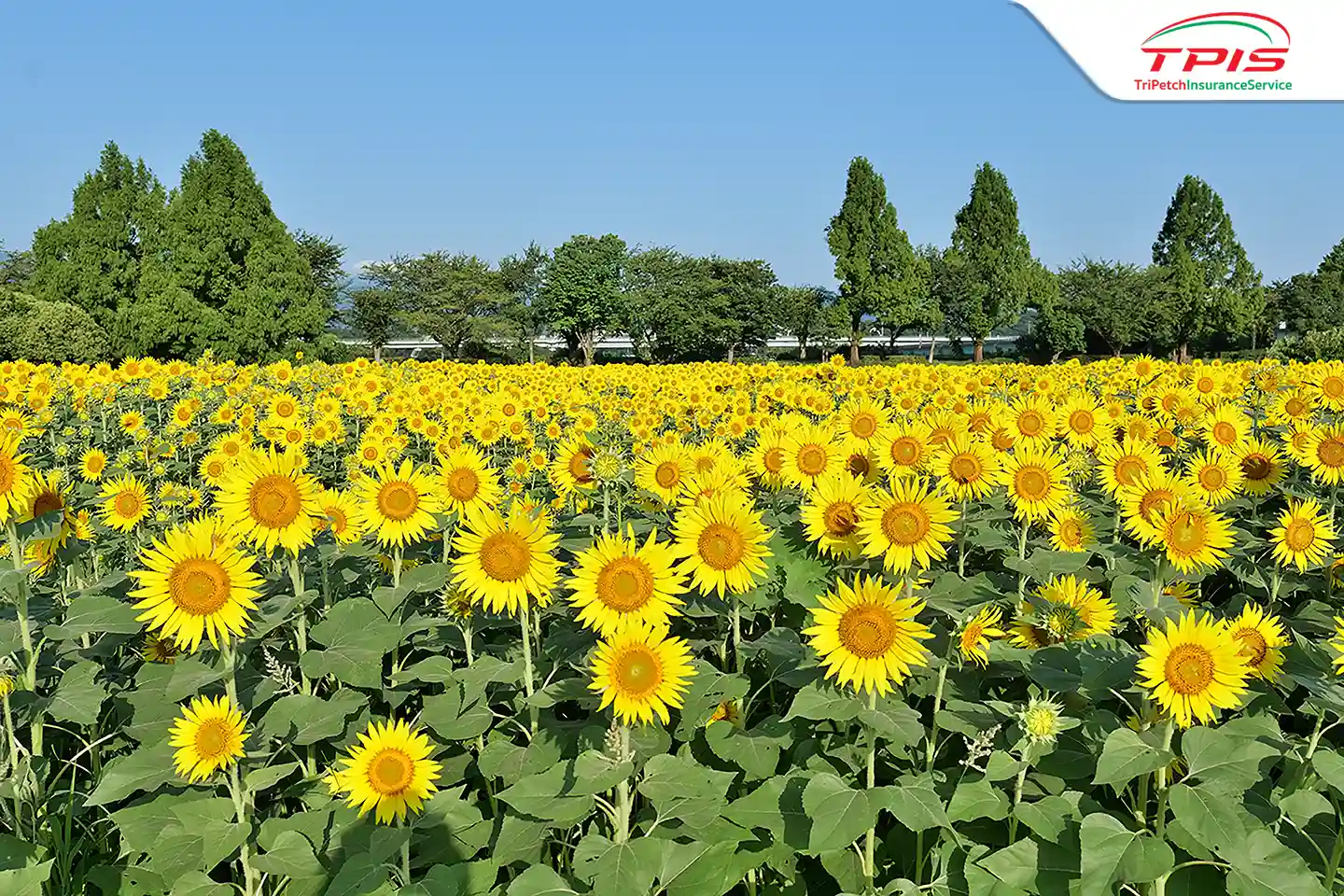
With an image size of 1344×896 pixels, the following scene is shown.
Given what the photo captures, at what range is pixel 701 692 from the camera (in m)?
2.60

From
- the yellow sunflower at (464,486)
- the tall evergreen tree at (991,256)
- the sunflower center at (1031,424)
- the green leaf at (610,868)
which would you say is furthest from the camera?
the tall evergreen tree at (991,256)

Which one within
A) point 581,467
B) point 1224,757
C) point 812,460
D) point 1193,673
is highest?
point 812,460

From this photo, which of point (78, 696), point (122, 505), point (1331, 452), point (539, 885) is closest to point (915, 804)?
point (539, 885)

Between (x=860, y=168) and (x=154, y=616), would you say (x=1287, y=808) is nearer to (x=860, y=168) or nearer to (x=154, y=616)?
(x=154, y=616)

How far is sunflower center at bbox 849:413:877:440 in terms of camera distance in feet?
13.7

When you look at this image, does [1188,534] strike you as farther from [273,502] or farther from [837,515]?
[273,502]

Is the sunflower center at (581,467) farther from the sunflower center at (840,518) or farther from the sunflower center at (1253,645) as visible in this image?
the sunflower center at (1253,645)

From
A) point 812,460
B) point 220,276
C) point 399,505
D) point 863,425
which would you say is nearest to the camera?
point 399,505

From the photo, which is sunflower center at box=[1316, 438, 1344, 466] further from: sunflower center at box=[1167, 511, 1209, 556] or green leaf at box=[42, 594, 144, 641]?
green leaf at box=[42, 594, 144, 641]

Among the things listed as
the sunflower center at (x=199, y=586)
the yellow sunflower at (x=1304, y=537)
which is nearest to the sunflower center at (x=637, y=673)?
the sunflower center at (x=199, y=586)

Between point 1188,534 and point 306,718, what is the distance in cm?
279

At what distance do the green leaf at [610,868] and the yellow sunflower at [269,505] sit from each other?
1.44 m

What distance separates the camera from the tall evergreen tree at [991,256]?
193 feet

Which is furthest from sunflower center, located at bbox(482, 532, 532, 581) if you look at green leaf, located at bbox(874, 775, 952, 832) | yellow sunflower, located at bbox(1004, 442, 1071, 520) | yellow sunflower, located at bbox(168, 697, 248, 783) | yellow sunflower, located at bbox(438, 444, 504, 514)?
yellow sunflower, located at bbox(1004, 442, 1071, 520)
